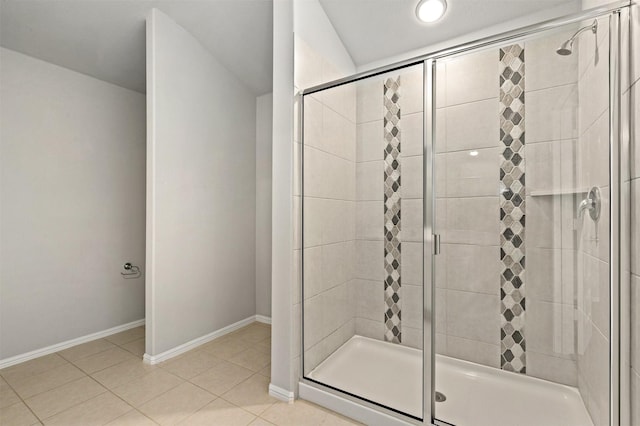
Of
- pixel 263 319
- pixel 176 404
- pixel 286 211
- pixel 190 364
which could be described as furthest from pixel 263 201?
pixel 176 404

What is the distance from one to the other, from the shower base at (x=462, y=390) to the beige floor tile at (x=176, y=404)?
658mm

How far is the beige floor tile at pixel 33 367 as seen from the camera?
6.91 feet

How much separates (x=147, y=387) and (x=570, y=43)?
286 centimetres

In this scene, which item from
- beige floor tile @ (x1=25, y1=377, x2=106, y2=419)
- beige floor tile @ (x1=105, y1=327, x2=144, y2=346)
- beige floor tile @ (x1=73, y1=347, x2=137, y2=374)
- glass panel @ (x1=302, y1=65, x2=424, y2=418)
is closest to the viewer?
beige floor tile @ (x1=25, y1=377, x2=106, y2=419)

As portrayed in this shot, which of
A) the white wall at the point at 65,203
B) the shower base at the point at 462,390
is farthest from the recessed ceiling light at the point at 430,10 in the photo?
the white wall at the point at 65,203

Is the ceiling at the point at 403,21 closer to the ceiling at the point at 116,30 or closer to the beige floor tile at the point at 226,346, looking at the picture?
the ceiling at the point at 116,30

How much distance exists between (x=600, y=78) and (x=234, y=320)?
10.0 feet

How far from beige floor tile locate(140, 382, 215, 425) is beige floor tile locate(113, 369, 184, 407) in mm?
52

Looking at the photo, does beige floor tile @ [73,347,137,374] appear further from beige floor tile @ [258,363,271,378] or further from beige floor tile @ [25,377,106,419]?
beige floor tile @ [258,363,271,378]

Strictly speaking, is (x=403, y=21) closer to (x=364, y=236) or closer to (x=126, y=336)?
(x=364, y=236)

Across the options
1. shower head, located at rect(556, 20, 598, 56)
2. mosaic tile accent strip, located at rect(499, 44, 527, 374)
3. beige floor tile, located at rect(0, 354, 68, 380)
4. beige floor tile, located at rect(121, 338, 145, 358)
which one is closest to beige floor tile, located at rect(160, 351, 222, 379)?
beige floor tile, located at rect(121, 338, 145, 358)

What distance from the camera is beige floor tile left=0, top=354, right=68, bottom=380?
2.11m

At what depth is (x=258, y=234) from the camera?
10.9 feet

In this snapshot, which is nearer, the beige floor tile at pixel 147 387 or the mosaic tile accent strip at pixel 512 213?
the mosaic tile accent strip at pixel 512 213
